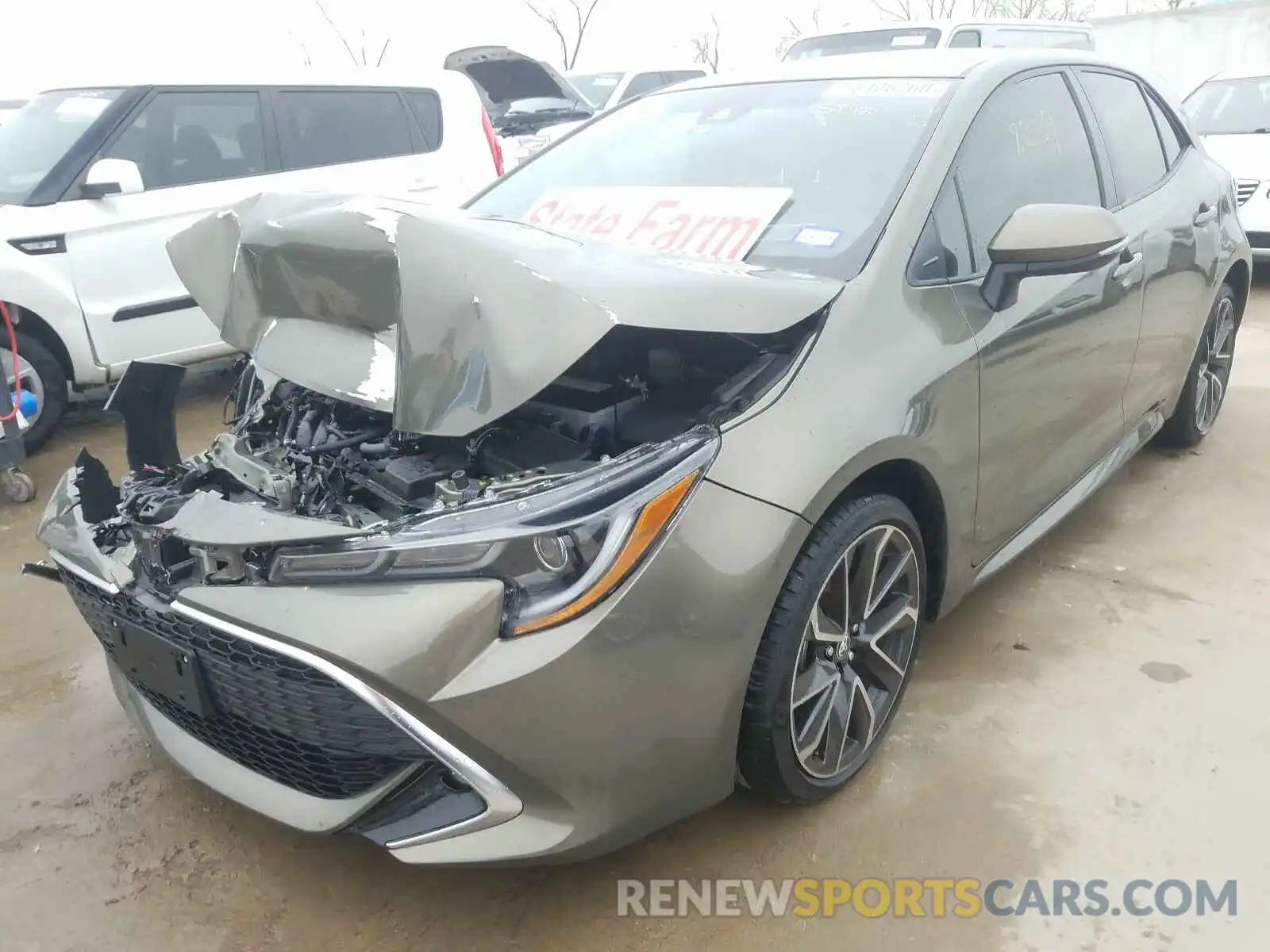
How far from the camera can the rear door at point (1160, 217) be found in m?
2.96

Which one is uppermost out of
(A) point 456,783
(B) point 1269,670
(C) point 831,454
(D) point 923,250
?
(D) point 923,250

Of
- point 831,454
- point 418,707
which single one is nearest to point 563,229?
point 831,454

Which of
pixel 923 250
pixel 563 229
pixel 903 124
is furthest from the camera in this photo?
pixel 563 229

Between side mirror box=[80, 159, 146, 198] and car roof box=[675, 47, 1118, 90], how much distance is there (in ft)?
9.53

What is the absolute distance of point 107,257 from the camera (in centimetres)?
451

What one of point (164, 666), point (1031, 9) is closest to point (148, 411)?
point (164, 666)

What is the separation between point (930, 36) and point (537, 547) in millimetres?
6845

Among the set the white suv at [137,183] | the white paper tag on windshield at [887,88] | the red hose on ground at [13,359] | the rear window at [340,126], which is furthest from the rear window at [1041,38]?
the red hose on ground at [13,359]

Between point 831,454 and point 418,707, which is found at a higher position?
point 831,454

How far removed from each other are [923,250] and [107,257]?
Result: 396cm

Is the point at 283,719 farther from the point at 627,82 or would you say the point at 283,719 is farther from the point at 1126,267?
the point at 627,82

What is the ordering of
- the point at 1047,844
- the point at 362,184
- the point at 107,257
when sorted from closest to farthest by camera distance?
the point at 1047,844, the point at 107,257, the point at 362,184

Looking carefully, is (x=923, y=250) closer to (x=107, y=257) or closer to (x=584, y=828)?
(x=584, y=828)

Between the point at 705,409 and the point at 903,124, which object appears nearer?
the point at 705,409
